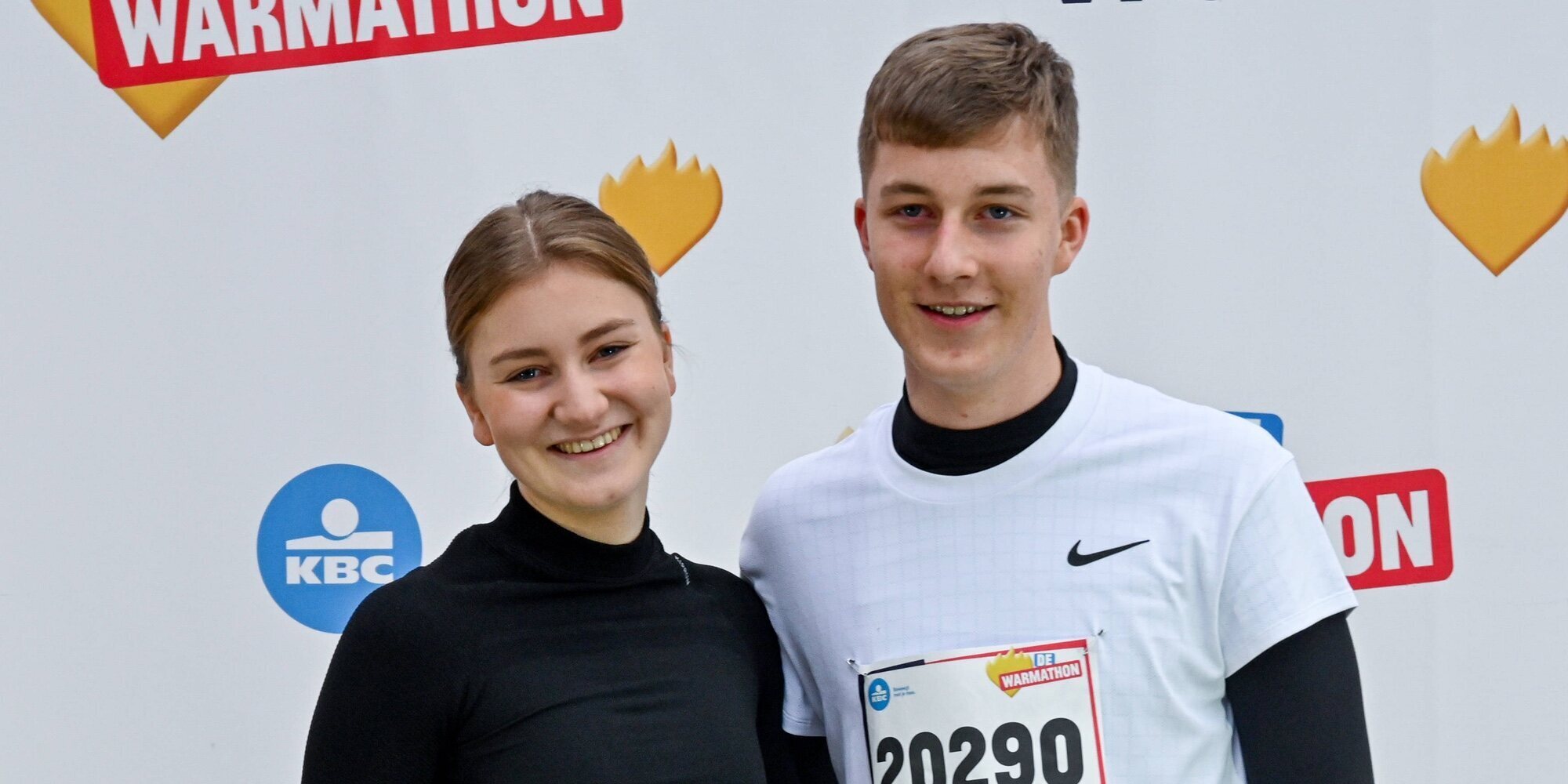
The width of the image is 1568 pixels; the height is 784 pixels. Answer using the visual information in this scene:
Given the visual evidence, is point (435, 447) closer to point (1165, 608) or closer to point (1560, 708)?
point (1165, 608)

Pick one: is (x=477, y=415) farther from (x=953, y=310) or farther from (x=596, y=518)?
(x=953, y=310)

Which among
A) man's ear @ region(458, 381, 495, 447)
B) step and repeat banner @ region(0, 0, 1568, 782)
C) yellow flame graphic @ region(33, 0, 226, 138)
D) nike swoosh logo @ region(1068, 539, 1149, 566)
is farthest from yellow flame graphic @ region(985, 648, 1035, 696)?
yellow flame graphic @ region(33, 0, 226, 138)

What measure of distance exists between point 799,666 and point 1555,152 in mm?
1561

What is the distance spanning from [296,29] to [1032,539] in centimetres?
154

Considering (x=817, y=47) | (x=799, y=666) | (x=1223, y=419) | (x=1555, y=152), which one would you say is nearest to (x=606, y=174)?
(x=817, y=47)

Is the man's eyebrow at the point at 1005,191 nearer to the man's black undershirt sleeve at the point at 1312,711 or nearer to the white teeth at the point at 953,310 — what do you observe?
the white teeth at the point at 953,310

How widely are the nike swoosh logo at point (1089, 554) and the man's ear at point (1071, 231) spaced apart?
11.4 inches

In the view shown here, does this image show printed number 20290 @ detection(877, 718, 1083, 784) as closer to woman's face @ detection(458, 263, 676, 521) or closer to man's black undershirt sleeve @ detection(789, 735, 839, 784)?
man's black undershirt sleeve @ detection(789, 735, 839, 784)

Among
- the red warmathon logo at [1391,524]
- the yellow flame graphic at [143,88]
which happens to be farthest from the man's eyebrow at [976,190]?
the yellow flame graphic at [143,88]

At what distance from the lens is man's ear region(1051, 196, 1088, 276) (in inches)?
55.2

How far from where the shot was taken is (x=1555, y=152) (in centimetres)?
218

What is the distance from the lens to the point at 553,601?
1369mm

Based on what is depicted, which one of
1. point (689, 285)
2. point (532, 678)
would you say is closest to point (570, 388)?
point (532, 678)

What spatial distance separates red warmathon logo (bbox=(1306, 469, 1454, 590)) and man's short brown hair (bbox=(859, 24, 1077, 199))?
1065mm
